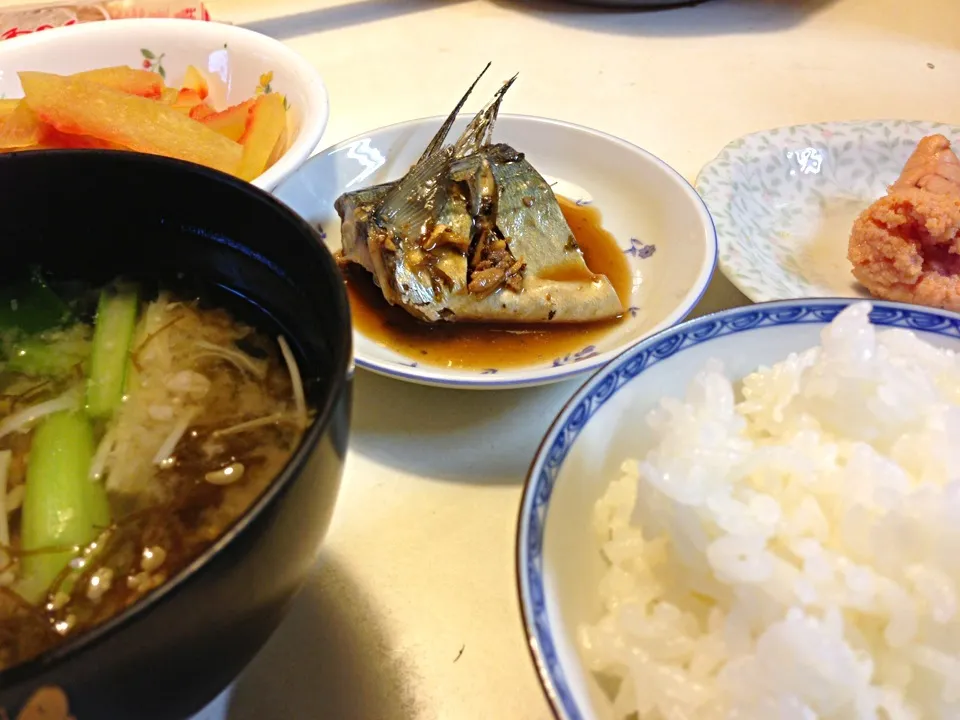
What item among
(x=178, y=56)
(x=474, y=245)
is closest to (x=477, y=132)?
(x=474, y=245)

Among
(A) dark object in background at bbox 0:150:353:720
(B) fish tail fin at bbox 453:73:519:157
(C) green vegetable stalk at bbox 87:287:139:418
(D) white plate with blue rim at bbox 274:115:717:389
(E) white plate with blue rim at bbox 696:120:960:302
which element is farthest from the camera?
(B) fish tail fin at bbox 453:73:519:157

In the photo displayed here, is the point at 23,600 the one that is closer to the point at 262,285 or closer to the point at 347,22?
the point at 262,285

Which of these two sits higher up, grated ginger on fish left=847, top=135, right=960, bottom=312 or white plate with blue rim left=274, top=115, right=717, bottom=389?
grated ginger on fish left=847, top=135, right=960, bottom=312

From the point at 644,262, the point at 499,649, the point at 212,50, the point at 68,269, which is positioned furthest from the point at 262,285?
the point at 212,50

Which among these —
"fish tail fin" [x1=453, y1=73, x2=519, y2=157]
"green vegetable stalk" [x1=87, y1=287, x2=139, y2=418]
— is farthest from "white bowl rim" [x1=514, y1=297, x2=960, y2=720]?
"fish tail fin" [x1=453, y1=73, x2=519, y2=157]

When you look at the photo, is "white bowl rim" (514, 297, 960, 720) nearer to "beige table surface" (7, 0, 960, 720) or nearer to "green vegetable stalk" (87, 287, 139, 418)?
"beige table surface" (7, 0, 960, 720)

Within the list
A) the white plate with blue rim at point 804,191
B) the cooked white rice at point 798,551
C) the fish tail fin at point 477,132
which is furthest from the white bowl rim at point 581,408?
the fish tail fin at point 477,132

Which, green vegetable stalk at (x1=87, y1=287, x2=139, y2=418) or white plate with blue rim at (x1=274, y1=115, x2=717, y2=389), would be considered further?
white plate with blue rim at (x1=274, y1=115, x2=717, y2=389)
